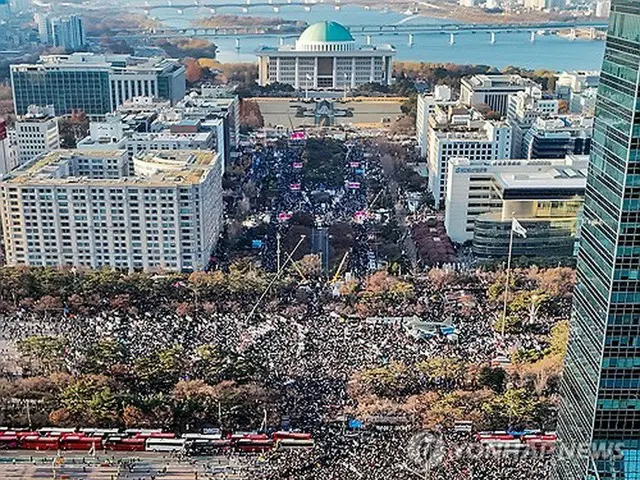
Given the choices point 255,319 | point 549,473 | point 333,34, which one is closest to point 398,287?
point 255,319

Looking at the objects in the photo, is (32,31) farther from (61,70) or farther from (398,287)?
(398,287)

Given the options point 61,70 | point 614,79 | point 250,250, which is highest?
point 614,79

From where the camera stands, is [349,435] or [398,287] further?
[398,287]

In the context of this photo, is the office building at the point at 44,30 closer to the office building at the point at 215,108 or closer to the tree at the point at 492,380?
the office building at the point at 215,108

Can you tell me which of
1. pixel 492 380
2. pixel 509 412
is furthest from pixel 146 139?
pixel 509 412

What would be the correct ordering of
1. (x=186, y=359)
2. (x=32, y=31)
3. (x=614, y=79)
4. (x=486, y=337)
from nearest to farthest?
(x=614, y=79), (x=186, y=359), (x=486, y=337), (x=32, y=31)

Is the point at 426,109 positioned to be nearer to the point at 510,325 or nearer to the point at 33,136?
the point at 33,136

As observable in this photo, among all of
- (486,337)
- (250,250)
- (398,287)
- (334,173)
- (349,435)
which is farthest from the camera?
(334,173)

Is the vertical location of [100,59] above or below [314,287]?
above
